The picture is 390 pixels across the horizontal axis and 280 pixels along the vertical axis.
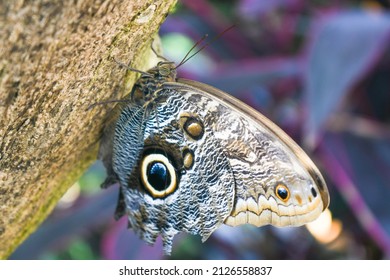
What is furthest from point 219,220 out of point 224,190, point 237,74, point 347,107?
point 347,107

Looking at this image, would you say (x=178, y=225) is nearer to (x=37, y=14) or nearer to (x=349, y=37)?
(x=37, y=14)

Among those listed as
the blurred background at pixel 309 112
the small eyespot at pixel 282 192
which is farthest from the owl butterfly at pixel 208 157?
the blurred background at pixel 309 112

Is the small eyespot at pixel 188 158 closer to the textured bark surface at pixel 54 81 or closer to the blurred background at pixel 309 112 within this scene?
the textured bark surface at pixel 54 81

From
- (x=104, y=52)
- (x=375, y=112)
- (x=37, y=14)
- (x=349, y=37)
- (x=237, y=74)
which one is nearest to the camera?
(x=37, y=14)

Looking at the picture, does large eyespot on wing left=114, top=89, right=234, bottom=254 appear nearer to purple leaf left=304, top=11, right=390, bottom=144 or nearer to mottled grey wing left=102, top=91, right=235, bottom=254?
mottled grey wing left=102, top=91, right=235, bottom=254

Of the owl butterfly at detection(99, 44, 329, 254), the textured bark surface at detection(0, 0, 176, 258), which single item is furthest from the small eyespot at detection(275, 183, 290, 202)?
the textured bark surface at detection(0, 0, 176, 258)
